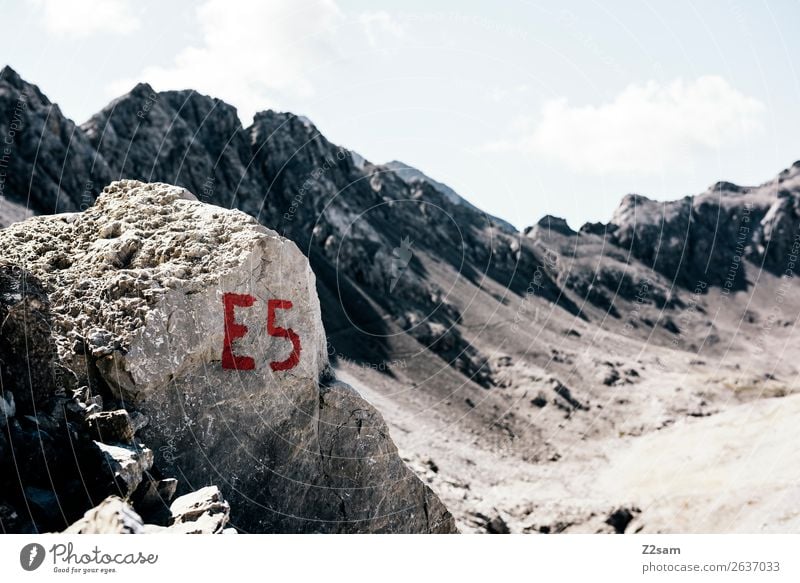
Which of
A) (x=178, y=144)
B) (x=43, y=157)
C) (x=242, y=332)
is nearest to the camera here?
(x=242, y=332)

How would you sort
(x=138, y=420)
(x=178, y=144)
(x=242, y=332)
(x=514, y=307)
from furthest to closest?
1. (x=514, y=307)
2. (x=178, y=144)
3. (x=242, y=332)
4. (x=138, y=420)

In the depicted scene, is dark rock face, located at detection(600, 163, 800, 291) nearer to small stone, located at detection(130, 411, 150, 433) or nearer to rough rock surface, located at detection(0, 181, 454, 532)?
rough rock surface, located at detection(0, 181, 454, 532)

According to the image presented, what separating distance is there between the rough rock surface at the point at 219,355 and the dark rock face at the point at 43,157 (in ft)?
191

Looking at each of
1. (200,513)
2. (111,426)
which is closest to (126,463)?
(111,426)

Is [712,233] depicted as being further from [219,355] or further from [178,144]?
[219,355]

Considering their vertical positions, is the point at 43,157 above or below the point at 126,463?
above

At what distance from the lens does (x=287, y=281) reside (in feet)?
44.3

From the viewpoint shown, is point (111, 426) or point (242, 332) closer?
point (111, 426)

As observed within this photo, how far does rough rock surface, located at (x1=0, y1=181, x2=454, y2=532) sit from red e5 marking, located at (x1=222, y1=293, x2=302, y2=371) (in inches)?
0.9

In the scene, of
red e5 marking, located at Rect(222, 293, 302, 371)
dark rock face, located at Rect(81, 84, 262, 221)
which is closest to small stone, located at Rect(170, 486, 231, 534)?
red e5 marking, located at Rect(222, 293, 302, 371)

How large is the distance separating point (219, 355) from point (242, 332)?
0.58 m

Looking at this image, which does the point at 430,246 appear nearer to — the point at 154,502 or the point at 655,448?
the point at 655,448

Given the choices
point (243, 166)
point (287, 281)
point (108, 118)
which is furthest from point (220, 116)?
point (287, 281)

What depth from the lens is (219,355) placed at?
1246 cm
